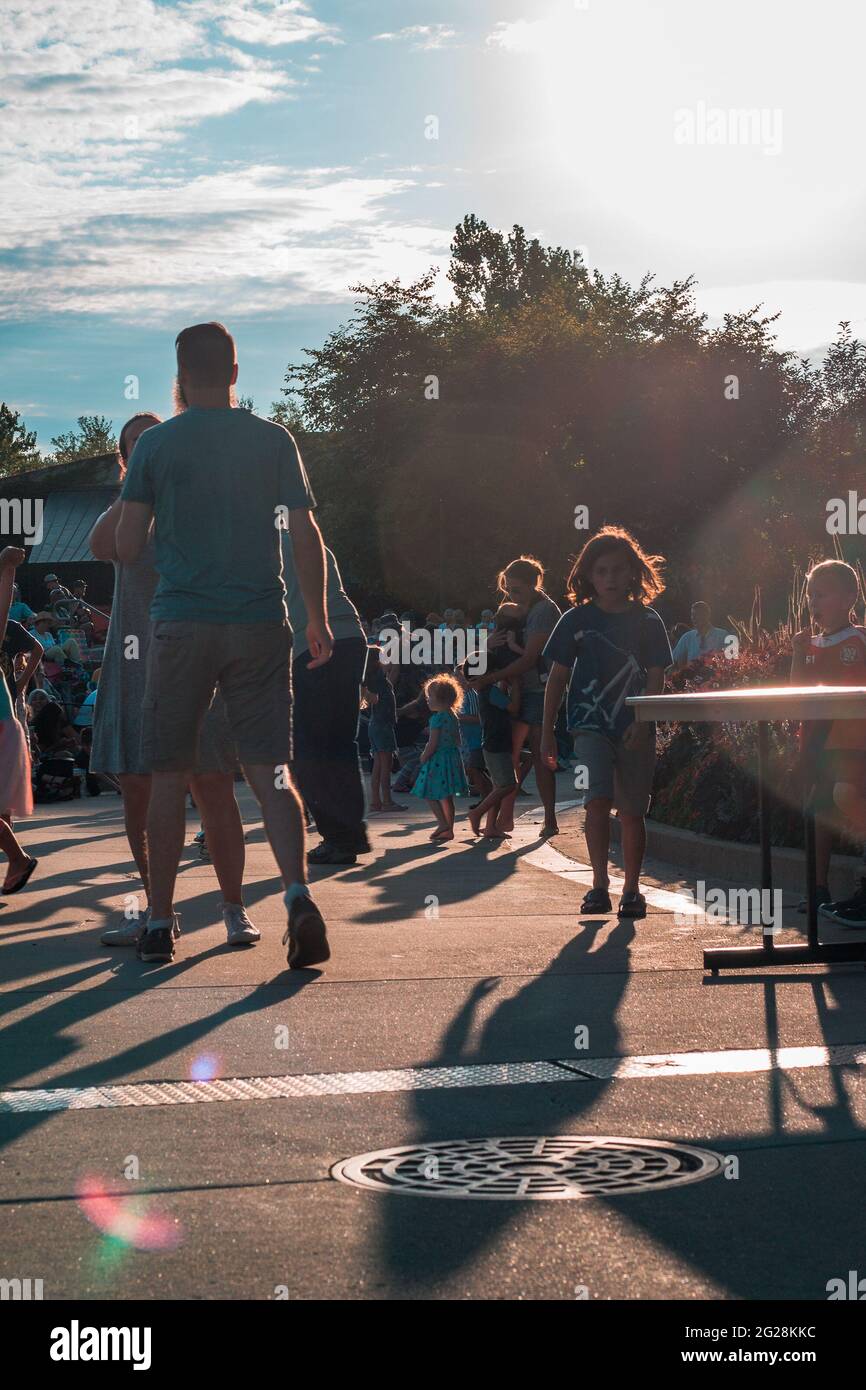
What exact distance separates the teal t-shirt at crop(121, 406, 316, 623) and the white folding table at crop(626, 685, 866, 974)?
5.17 ft

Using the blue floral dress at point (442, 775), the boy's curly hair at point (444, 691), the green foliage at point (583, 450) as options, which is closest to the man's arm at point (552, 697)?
the blue floral dress at point (442, 775)

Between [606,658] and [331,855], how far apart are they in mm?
2660

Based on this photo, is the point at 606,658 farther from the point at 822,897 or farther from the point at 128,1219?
the point at 128,1219

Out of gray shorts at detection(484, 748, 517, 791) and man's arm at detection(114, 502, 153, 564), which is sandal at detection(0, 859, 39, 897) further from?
gray shorts at detection(484, 748, 517, 791)

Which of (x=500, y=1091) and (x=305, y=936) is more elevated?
(x=305, y=936)

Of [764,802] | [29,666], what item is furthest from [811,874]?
[29,666]

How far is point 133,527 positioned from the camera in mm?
6816

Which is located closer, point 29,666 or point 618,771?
point 618,771

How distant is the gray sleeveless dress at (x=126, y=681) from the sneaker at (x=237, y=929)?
625 mm

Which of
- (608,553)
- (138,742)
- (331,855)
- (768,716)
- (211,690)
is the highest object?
(608,553)

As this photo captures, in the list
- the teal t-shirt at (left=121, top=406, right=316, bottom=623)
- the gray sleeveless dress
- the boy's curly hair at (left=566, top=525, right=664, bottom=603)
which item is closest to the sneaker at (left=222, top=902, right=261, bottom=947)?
the gray sleeveless dress

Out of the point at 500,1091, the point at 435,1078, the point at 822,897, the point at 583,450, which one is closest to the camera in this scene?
the point at 500,1091

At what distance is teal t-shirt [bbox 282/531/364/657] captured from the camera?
9.73m
